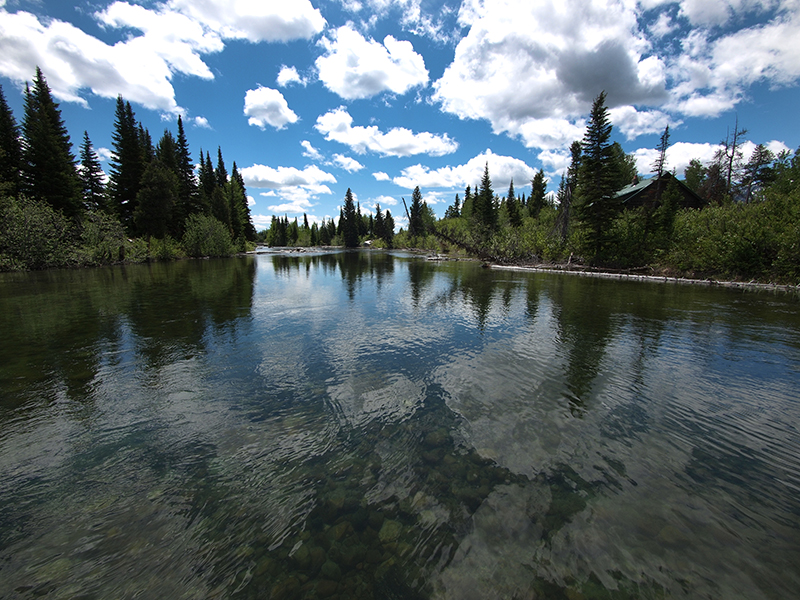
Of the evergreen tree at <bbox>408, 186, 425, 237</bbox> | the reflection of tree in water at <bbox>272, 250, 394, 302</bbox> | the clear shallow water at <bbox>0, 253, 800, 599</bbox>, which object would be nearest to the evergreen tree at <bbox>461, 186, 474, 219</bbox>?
the evergreen tree at <bbox>408, 186, 425, 237</bbox>

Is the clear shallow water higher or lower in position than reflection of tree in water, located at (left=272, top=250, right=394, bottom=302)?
lower

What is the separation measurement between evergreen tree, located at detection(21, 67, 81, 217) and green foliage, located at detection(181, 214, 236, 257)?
16.3 m

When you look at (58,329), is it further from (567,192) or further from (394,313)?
(567,192)

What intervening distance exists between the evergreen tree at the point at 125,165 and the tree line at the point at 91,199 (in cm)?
15

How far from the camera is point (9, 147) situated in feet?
134

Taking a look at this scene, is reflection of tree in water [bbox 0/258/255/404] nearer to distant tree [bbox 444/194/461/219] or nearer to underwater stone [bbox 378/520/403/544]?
underwater stone [bbox 378/520/403/544]

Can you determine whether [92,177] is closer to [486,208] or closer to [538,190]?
[486,208]

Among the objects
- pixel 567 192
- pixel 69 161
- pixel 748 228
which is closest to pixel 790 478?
pixel 748 228

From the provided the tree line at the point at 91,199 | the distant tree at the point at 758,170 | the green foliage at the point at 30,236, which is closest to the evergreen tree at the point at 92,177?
the tree line at the point at 91,199

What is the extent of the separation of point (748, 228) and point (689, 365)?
27.8 meters

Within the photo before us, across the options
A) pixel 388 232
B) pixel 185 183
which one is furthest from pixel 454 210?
pixel 185 183

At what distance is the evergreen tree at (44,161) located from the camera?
41812 mm

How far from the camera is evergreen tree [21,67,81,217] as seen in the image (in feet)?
137

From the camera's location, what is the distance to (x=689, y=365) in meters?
10.2
